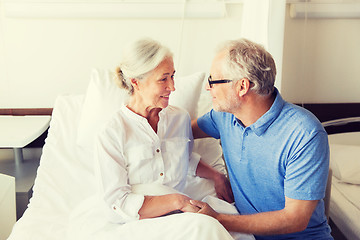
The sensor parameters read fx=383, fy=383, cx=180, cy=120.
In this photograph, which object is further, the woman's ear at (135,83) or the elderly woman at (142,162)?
the woman's ear at (135,83)

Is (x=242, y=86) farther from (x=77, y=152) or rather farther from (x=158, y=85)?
(x=77, y=152)

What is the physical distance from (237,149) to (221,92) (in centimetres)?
25

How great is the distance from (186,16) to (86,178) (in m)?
1.09

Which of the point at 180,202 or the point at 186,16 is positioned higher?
the point at 186,16

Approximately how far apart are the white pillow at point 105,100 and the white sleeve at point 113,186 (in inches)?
16.4

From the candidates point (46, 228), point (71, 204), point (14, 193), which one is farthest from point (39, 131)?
point (46, 228)

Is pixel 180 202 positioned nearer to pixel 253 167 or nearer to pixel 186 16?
pixel 253 167

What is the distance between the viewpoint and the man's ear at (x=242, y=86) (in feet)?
4.50

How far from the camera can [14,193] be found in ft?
5.83

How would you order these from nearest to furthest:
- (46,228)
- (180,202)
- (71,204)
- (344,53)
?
(180,202)
(46,228)
(71,204)
(344,53)

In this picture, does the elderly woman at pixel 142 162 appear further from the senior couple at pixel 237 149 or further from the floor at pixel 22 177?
the floor at pixel 22 177

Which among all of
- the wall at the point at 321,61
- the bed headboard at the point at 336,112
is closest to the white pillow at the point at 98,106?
the wall at the point at 321,61

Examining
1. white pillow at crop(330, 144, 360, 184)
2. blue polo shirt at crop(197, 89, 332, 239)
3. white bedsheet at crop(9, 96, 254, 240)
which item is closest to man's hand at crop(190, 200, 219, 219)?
white bedsheet at crop(9, 96, 254, 240)

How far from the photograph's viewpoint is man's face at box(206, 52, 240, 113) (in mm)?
1405
